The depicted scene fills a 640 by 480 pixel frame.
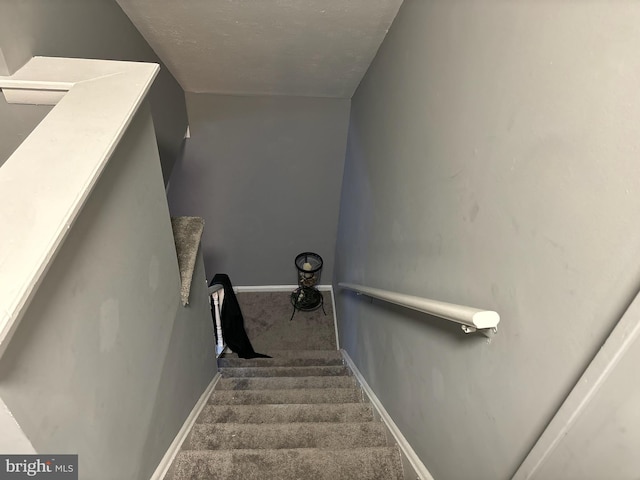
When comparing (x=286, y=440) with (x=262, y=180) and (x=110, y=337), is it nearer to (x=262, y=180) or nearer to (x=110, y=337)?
(x=110, y=337)

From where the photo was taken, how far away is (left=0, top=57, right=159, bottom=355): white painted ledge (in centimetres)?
58

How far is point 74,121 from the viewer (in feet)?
2.81

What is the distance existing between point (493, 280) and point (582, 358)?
0.90 feet

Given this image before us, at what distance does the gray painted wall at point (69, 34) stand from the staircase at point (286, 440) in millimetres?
1329

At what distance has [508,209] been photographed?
847mm

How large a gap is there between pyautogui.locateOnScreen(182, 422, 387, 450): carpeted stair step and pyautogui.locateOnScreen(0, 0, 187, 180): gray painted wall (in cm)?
135

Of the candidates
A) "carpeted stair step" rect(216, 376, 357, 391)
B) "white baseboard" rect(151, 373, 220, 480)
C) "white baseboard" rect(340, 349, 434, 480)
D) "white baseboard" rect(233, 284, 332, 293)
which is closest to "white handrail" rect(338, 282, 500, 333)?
"white baseboard" rect(340, 349, 434, 480)

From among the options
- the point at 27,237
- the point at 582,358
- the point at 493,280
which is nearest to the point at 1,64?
the point at 27,237

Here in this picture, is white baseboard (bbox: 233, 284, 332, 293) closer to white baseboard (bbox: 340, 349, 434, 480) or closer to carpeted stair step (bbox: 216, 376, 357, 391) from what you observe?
carpeted stair step (bbox: 216, 376, 357, 391)

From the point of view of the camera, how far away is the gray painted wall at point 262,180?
10.1ft

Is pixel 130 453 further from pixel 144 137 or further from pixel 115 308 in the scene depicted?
pixel 144 137

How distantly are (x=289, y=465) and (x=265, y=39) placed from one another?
6.55ft

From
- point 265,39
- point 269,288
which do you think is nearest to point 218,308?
point 269,288

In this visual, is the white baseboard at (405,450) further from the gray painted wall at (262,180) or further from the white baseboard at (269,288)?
the white baseboard at (269,288)
